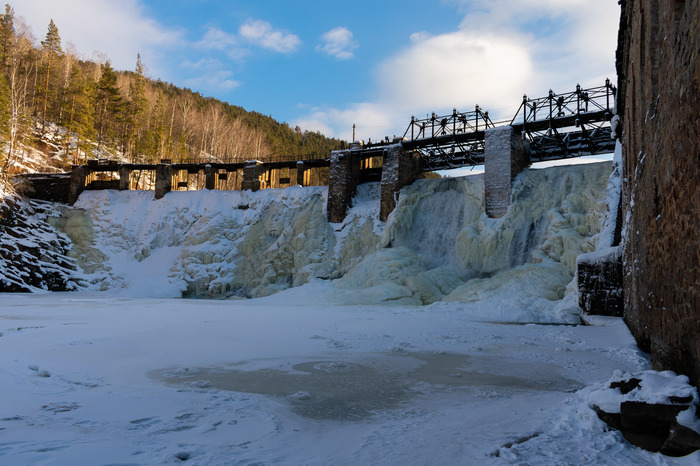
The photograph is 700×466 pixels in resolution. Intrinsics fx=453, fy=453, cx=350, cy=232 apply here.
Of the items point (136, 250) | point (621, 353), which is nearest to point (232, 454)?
point (621, 353)

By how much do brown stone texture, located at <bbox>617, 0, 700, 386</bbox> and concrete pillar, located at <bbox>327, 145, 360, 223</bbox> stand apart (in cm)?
2030

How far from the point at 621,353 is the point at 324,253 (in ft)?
63.1

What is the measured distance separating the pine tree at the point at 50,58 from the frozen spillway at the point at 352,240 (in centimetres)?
2213

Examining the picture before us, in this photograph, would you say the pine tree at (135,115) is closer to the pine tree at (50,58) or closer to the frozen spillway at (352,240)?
the pine tree at (50,58)

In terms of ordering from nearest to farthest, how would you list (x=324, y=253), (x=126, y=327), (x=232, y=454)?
(x=232, y=454), (x=126, y=327), (x=324, y=253)

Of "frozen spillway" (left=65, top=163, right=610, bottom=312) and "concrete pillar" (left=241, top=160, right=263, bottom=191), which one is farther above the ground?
"concrete pillar" (left=241, top=160, right=263, bottom=191)

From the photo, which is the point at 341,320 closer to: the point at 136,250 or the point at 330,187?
the point at 330,187

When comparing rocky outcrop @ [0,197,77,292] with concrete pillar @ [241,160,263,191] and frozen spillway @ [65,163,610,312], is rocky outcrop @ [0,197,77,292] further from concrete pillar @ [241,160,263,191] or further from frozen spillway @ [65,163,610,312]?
concrete pillar @ [241,160,263,191]

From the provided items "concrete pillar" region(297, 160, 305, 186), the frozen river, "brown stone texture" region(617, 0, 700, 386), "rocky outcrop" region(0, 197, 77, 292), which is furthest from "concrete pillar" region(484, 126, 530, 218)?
"rocky outcrop" region(0, 197, 77, 292)

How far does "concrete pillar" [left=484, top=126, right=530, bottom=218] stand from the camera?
2128cm

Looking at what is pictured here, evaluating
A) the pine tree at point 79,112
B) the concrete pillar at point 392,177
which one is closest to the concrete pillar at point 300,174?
the concrete pillar at point 392,177

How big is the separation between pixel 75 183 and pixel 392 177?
23.9 m

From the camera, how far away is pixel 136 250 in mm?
30234

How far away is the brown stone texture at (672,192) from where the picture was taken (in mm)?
3609
